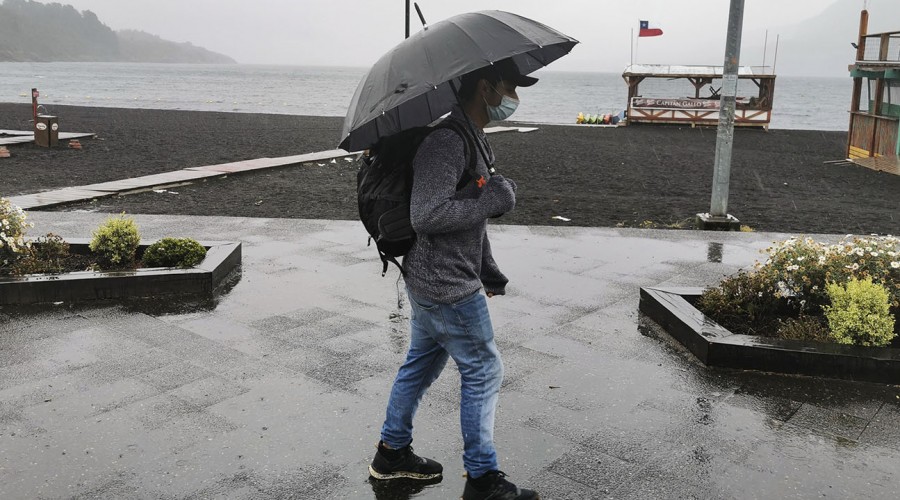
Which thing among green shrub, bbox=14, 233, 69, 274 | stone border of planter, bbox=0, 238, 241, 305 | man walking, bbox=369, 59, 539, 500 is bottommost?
stone border of planter, bbox=0, 238, 241, 305

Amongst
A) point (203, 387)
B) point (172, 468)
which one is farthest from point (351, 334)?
point (172, 468)

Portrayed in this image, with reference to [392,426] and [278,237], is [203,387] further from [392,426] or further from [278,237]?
[278,237]

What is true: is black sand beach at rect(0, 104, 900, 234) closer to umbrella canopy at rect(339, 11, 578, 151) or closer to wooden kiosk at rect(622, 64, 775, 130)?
wooden kiosk at rect(622, 64, 775, 130)

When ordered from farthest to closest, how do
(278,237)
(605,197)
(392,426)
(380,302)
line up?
1. (605,197)
2. (278,237)
3. (380,302)
4. (392,426)

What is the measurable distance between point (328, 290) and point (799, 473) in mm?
4334

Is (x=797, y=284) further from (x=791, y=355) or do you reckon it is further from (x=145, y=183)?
(x=145, y=183)

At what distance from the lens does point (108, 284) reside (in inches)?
264

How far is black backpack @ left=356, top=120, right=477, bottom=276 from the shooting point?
3330mm

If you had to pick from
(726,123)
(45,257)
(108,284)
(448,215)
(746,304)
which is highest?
(726,123)

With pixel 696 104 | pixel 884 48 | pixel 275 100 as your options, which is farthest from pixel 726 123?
pixel 275 100

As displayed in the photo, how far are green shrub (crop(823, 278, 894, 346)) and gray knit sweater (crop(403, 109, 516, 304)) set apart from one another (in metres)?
3.04

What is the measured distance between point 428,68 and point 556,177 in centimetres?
1423

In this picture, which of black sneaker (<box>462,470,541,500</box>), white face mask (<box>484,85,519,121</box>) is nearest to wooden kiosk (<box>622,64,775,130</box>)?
white face mask (<box>484,85,519,121</box>)

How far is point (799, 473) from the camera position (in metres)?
3.97
